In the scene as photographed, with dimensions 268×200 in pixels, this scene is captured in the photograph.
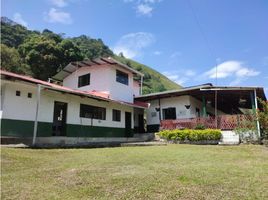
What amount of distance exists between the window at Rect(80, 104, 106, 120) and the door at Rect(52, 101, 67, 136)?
144 centimetres

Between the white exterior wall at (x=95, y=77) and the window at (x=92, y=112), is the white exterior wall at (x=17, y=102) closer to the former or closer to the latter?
the window at (x=92, y=112)

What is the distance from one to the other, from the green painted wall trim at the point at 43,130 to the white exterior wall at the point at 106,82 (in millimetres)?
3177

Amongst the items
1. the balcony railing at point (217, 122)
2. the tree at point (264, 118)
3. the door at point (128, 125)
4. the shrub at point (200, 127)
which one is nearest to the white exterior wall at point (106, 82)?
the door at point (128, 125)

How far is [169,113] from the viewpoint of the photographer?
24.1 metres

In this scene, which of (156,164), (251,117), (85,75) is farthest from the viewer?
(85,75)

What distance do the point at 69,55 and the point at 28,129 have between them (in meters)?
23.0

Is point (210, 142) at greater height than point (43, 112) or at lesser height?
lesser

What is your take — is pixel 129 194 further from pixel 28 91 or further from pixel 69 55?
pixel 69 55

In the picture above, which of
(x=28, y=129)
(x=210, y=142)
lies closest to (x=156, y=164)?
(x=28, y=129)

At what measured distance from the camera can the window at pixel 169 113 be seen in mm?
23777

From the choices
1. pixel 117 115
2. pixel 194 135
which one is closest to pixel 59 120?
pixel 117 115

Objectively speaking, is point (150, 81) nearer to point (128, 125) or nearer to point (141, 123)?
point (141, 123)

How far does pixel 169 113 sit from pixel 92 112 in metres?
7.75

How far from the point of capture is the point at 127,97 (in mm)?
23406
